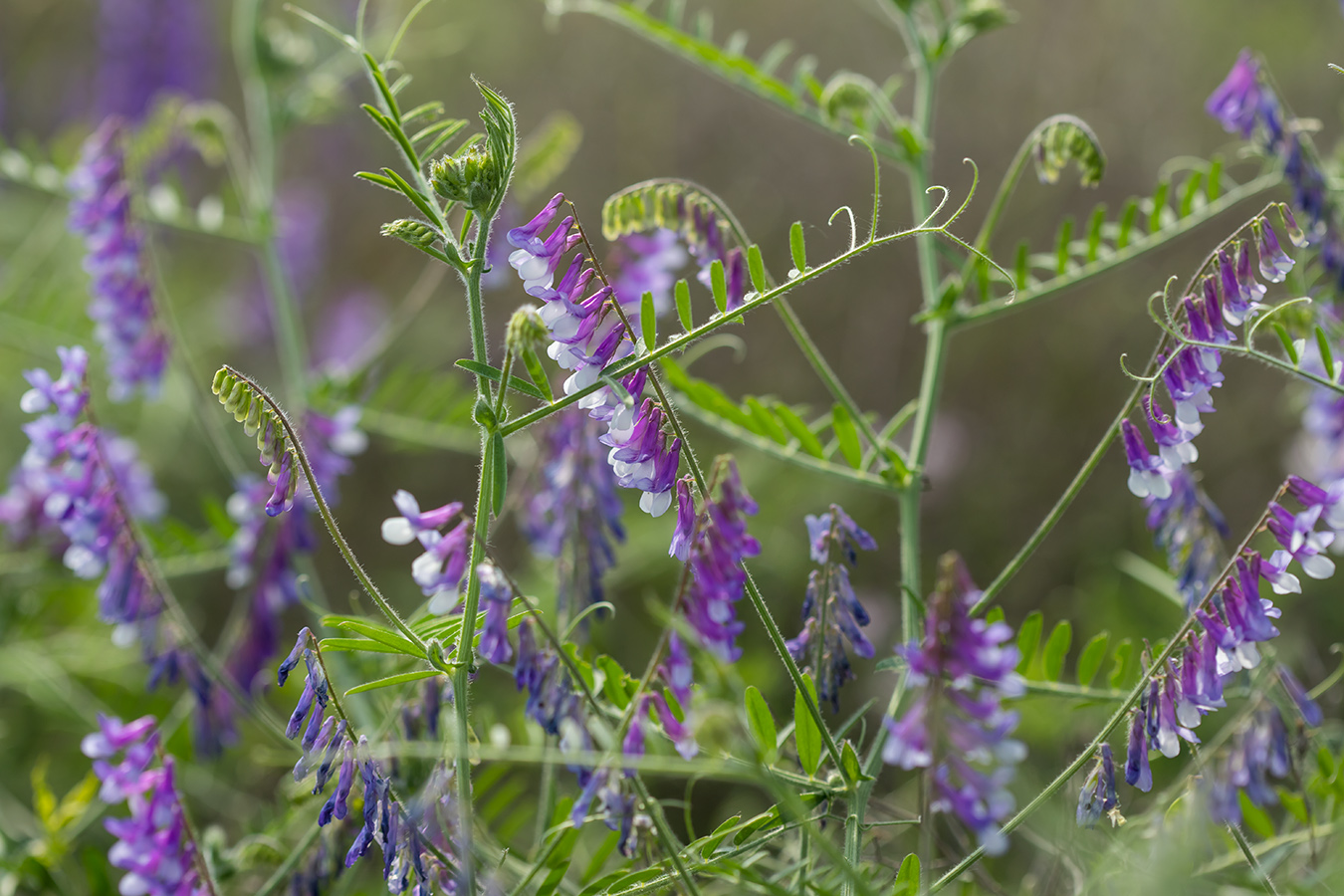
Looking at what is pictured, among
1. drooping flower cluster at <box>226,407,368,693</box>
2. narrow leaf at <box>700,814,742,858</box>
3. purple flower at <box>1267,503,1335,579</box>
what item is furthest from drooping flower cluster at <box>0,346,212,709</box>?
purple flower at <box>1267,503,1335,579</box>

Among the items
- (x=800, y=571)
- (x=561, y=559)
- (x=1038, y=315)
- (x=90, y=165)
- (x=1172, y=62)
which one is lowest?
(x=800, y=571)

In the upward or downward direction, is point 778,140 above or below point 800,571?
above

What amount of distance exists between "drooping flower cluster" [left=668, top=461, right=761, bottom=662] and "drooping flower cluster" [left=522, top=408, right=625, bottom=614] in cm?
63

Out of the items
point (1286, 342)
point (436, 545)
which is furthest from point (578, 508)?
point (1286, 342)

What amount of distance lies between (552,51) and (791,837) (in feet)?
19.0

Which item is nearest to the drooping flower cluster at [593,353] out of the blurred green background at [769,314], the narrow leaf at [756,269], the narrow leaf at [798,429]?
the narrow leaf at [756,269]

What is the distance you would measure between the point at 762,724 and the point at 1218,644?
1.44 ft

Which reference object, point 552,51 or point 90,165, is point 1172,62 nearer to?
point 552,51

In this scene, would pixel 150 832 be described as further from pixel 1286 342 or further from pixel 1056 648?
pixel 1286 342

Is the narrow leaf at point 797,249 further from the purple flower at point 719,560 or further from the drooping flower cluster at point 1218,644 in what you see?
the drooping flower cluster at point 1218,644

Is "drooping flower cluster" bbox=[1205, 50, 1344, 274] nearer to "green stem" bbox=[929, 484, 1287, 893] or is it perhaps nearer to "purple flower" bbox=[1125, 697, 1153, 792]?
"green stem" bbox=[929, 484, 1287, 893]

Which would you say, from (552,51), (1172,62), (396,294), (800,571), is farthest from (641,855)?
(552,51)

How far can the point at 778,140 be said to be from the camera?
5617mm

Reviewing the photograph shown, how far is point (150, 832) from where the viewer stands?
1.25m
